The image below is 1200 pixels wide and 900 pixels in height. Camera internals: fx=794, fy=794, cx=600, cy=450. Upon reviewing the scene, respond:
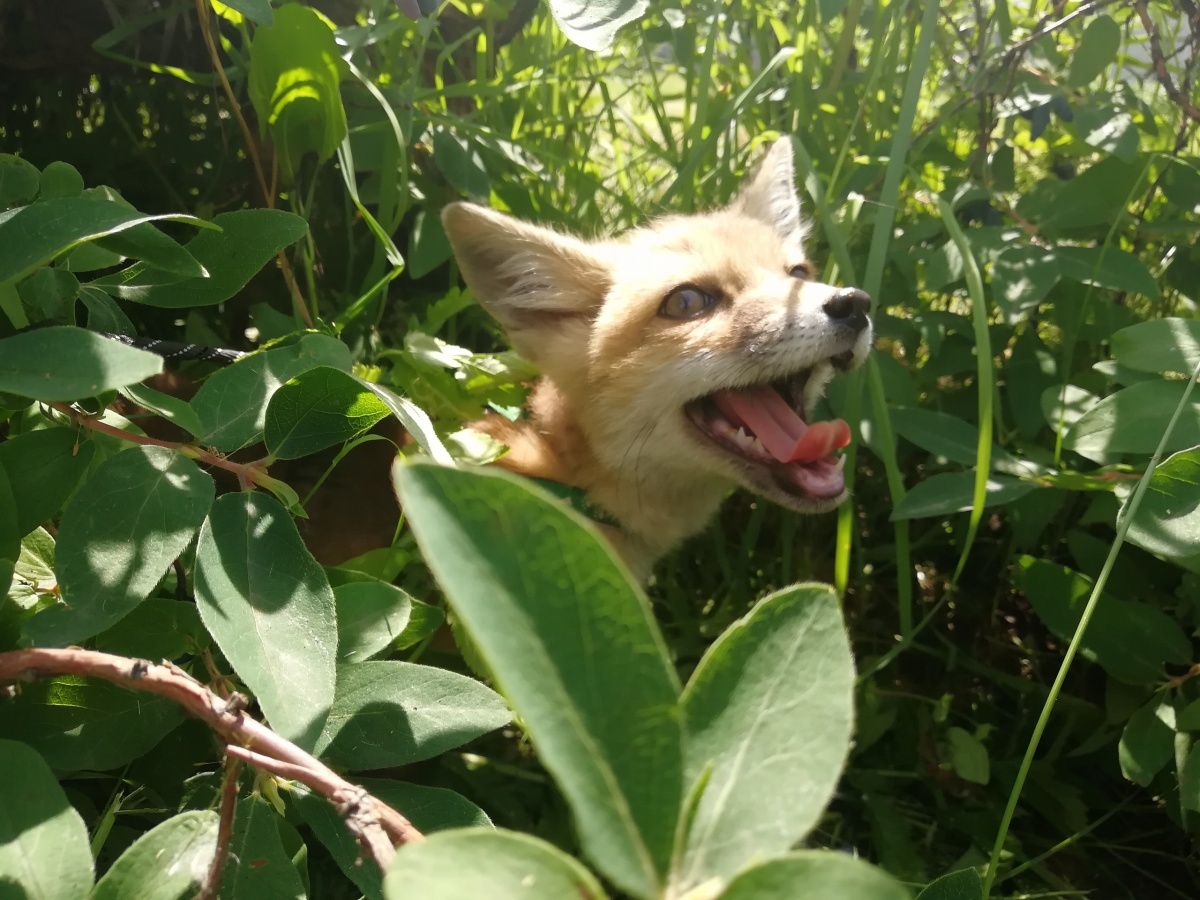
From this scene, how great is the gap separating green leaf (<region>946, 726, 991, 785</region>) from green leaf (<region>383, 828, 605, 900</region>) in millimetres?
1446

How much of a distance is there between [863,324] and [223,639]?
1312mm

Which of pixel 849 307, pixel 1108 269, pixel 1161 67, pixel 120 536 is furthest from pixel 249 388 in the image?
pixel 1161 67

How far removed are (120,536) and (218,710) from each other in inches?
6.7

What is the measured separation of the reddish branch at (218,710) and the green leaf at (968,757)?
4.36ft

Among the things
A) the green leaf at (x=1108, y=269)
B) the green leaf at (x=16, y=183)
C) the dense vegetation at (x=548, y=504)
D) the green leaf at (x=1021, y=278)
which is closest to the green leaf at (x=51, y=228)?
the dense vegetation at (x=548, y=504)

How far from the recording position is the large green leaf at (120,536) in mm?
608

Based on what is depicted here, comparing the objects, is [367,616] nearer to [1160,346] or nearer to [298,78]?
[298,78]

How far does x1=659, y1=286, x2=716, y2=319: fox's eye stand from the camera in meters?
1.72

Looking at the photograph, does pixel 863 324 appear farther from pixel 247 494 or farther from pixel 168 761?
pixel 168 761

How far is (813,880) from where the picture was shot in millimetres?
317

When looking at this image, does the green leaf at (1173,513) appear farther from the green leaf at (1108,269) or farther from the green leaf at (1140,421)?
the green leaf at (1108,269)

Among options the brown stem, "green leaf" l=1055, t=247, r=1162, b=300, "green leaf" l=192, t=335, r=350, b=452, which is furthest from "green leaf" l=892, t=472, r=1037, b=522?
the brown stem

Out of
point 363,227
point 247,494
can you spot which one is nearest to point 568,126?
point 363,227

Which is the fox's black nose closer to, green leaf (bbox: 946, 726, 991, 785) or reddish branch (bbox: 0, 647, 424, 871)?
green leaf (bbox: 946, 726, 991, 785)
